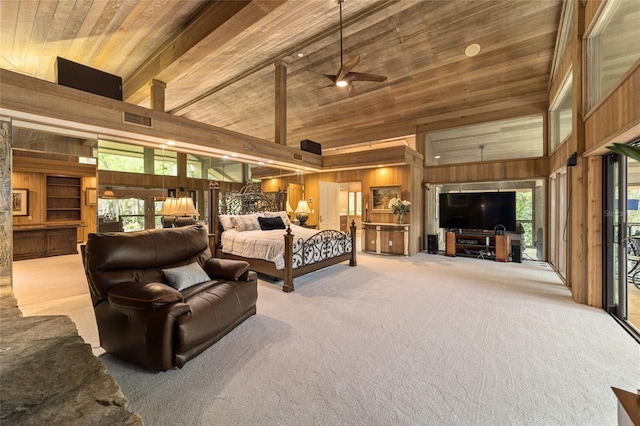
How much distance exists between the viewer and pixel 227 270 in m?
3.15

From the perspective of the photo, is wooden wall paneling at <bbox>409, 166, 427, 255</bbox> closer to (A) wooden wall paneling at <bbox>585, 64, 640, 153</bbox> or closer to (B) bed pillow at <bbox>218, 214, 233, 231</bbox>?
(A) wooden wall paneling at <bbox>585, 64, 640, 153</bbox>

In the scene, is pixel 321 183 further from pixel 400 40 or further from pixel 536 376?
pixel 536 376

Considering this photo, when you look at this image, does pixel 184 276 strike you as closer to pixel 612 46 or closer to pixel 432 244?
pixel 612 46

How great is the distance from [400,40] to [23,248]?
32.6 ft

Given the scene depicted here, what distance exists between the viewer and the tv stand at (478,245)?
643 cm

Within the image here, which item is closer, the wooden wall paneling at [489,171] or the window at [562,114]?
the window at [562,114]

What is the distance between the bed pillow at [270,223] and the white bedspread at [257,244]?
29 cm

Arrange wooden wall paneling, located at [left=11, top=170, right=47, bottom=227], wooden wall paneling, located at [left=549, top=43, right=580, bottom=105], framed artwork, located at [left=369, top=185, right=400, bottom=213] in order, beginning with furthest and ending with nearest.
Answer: framed artwork, located at [left=369, top=185, right=400, bottom=213] < wooden wall paneling, located at [left=11, top=170, right=47, bottom=227] < wooden wall paneling, located at [left=549, top=43, right=580, bottom=105]

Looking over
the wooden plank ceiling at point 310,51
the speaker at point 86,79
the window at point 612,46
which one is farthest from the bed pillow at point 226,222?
the window at point 612,46

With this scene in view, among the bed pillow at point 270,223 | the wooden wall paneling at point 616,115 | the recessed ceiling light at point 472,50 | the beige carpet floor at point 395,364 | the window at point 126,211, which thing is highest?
the recessed ceiling light at point 472,50

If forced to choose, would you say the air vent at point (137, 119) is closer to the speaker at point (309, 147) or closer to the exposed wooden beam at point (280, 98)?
the exposed wooden beam at point (280, 98)

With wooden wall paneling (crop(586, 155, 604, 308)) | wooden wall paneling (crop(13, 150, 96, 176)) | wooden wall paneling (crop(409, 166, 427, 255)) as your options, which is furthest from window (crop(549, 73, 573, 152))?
wooden wall paneling (crop(13, 150, 96, 176))

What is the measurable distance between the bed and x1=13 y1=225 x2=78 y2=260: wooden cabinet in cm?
437

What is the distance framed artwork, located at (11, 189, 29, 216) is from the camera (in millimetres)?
6910
